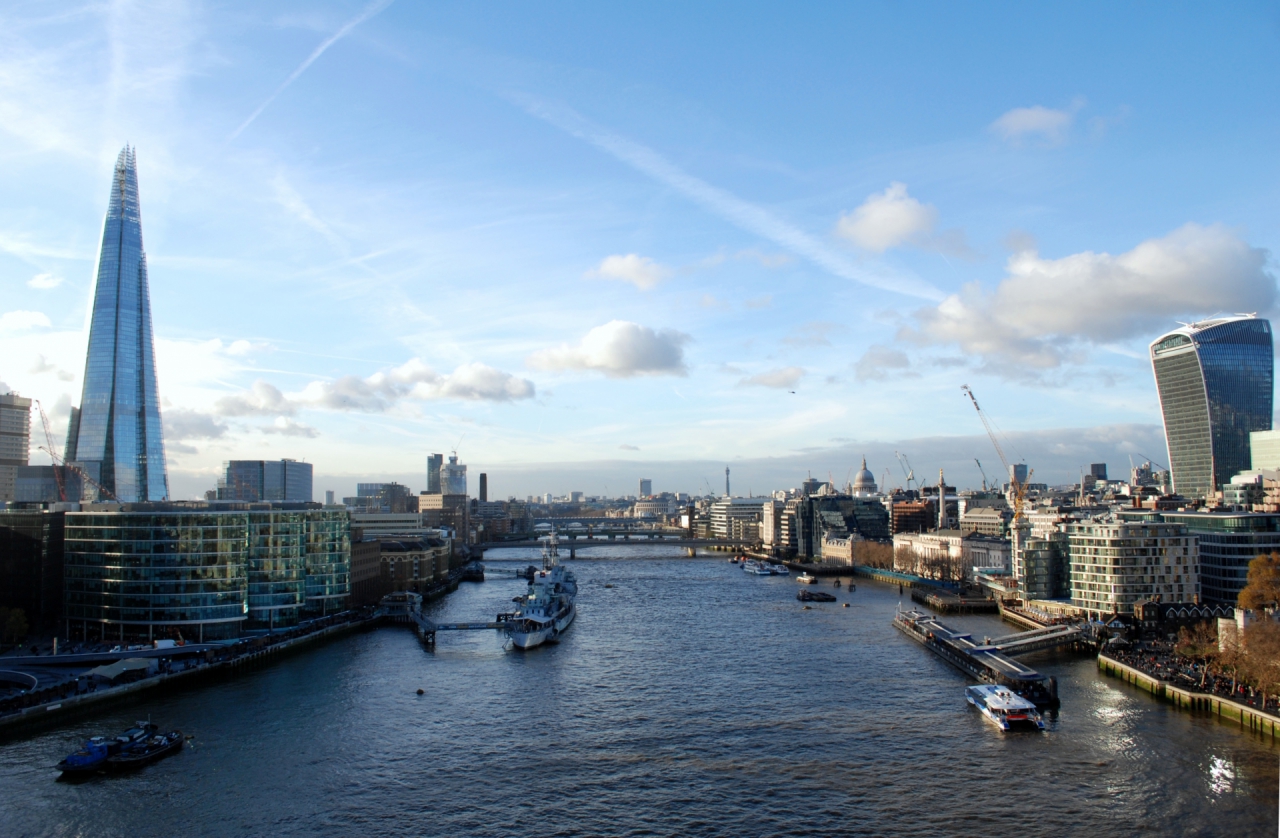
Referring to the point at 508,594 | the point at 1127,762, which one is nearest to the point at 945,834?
the point at 1127,762

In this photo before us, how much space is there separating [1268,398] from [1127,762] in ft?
413

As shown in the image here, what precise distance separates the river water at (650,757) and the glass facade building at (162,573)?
7.70 meters

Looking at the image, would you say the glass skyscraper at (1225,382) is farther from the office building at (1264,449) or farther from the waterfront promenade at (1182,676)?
the waterfront promenade at (1182,676)

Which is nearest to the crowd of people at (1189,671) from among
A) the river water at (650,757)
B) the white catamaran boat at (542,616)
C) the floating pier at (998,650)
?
the river water at (650,757)

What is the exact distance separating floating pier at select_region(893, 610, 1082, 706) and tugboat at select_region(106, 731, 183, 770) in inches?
1435

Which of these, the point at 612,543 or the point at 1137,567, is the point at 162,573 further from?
the point at 612,543

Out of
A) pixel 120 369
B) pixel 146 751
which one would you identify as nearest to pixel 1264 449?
pixel 146 751

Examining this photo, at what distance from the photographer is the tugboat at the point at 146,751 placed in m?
32.7

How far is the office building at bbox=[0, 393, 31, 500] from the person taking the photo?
152 meters

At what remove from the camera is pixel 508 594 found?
9938cm

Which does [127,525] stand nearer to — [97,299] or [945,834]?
[945,834]

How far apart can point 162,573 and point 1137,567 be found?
63.6 m

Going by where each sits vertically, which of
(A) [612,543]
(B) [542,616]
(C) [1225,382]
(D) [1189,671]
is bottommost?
(A) [612,543]

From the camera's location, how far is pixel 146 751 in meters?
33.7
